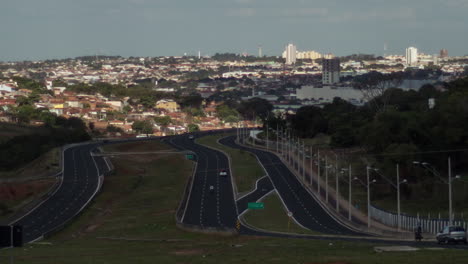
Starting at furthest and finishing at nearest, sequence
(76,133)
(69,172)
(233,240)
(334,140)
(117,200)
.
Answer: (76,133)
(334,140)
(69,172)
(117,200)
(233,240)

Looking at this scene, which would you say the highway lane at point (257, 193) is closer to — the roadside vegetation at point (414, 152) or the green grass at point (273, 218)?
the green grass at point (273, 218)

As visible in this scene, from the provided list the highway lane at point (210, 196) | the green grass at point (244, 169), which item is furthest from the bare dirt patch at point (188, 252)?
the green grass at point (244, 169)

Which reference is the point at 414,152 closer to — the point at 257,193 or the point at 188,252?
the point at 257,193

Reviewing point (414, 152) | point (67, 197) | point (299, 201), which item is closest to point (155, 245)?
point (299, 201)

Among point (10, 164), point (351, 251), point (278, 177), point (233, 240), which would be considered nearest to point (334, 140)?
point (278, 177)

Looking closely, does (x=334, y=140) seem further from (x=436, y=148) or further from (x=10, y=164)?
(x=10, y=164)

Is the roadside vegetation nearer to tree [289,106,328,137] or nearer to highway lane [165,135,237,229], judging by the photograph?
highway lane [165,135,237,229]

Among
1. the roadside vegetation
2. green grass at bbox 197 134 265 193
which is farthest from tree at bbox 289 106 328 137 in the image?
the roadside vegetation
